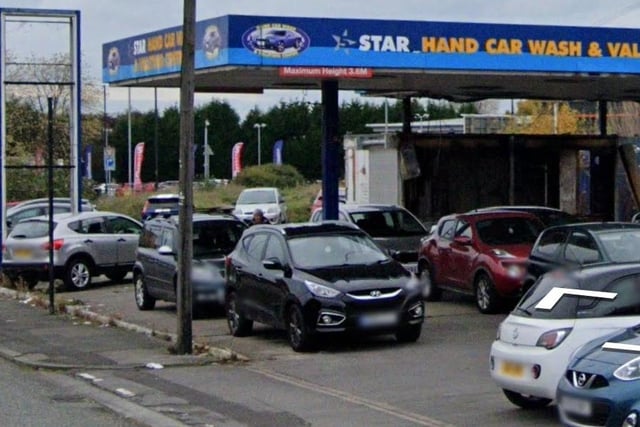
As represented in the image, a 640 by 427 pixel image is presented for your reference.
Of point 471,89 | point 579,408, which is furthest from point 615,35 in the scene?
point 579,408

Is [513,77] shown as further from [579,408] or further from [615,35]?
[579,408]

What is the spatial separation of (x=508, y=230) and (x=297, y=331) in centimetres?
598

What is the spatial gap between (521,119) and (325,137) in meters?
41.2

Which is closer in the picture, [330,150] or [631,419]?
[631,419]

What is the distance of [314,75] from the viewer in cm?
2291

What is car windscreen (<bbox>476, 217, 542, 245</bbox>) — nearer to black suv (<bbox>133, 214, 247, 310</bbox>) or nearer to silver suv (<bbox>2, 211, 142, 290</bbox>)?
black suv (<bbox>133, 214, 247, 310</bbox>)

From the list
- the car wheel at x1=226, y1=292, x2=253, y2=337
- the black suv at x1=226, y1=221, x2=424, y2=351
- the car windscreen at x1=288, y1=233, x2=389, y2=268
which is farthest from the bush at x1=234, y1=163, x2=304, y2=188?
the car windscreen at x1=288, y1=233, x2=389, y2=268

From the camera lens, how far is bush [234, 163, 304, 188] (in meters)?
71.0

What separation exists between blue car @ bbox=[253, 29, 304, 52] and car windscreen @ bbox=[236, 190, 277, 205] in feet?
80.3

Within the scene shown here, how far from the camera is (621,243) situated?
1762 cm

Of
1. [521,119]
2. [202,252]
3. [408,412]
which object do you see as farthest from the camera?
[521,119]

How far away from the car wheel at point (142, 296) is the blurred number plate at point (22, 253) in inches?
187

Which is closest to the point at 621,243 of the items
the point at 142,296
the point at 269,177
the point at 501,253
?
the point at 501,253

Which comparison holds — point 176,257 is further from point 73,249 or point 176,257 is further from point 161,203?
point 161,203
